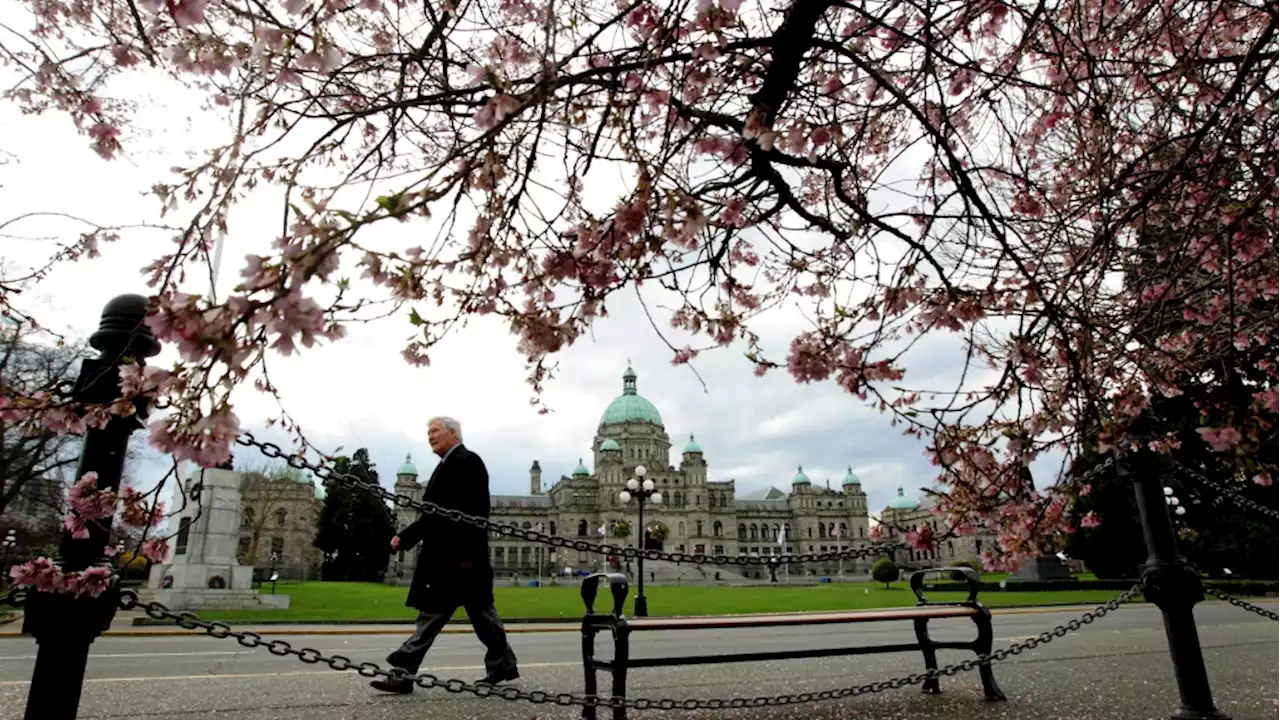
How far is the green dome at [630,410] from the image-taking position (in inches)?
3684

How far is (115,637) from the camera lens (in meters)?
9.92

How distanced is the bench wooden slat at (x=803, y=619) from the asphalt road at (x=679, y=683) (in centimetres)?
52

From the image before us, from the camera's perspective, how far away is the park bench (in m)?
3.66

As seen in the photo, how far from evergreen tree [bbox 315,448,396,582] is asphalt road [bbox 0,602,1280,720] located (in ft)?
163

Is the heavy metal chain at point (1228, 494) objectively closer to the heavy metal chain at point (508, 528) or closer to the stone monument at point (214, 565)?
the heavy metal chain at point (508, 528)

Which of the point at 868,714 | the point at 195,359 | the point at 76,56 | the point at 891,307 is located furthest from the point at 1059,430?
the point at 76,56

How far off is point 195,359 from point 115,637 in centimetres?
1117

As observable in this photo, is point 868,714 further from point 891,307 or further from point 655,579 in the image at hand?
point 655,579

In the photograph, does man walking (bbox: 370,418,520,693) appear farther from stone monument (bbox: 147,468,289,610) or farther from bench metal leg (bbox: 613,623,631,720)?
stone monument (bbox: 147,468,289,610)

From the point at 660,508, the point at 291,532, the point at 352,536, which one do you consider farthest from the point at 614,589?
the point at 660,508

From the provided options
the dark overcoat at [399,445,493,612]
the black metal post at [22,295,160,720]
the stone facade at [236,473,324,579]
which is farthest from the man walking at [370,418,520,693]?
the stone facade at [236,473,324,579]

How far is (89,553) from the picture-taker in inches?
94.9

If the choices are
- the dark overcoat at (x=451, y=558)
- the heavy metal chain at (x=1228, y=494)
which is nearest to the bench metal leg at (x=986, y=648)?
the heavy metal chain at (x=1228, y=494)

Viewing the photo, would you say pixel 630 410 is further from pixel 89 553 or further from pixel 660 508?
pixel 89 553
